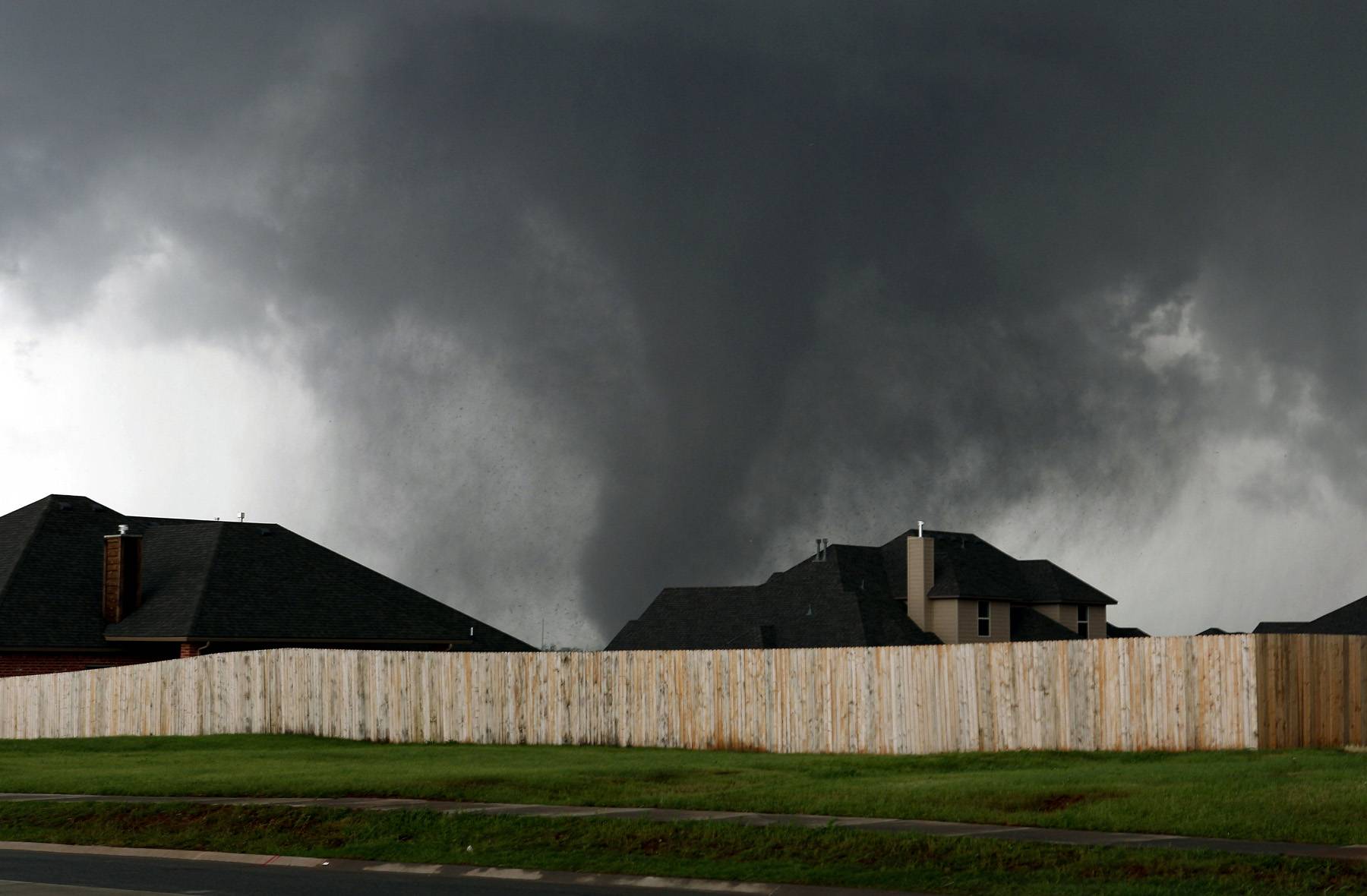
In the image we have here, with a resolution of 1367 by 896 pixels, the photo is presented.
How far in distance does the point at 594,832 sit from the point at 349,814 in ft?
11.5

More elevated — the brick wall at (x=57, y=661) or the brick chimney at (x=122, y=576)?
the brick chimney at (x=122, y=576)

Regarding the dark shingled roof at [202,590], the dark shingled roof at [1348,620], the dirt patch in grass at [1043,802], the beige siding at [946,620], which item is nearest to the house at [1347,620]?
the dark shingled roof at [1348,620]

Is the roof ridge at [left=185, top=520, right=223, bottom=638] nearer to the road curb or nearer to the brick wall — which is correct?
the brick wall

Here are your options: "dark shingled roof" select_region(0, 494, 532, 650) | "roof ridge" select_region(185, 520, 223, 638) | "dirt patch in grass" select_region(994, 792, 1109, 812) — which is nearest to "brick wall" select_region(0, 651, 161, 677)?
"dark shingled roof" select_region(0, 494, 532, 650)

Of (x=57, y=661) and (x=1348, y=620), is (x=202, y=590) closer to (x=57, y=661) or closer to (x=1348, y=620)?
(x=57, y=661)

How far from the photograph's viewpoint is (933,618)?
59375mm

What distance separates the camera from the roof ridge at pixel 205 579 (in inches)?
1746

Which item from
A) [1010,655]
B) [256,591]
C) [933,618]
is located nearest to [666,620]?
[933,618]

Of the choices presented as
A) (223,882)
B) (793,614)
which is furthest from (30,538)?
(223,882)

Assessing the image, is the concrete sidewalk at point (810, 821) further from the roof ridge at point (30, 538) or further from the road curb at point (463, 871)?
the roof ridge at point (30, 538)

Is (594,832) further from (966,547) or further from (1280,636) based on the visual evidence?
(966,547)

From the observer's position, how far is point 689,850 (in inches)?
621

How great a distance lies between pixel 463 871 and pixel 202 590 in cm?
3283

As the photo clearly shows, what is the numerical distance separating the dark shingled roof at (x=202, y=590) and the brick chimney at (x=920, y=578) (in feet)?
50.9
